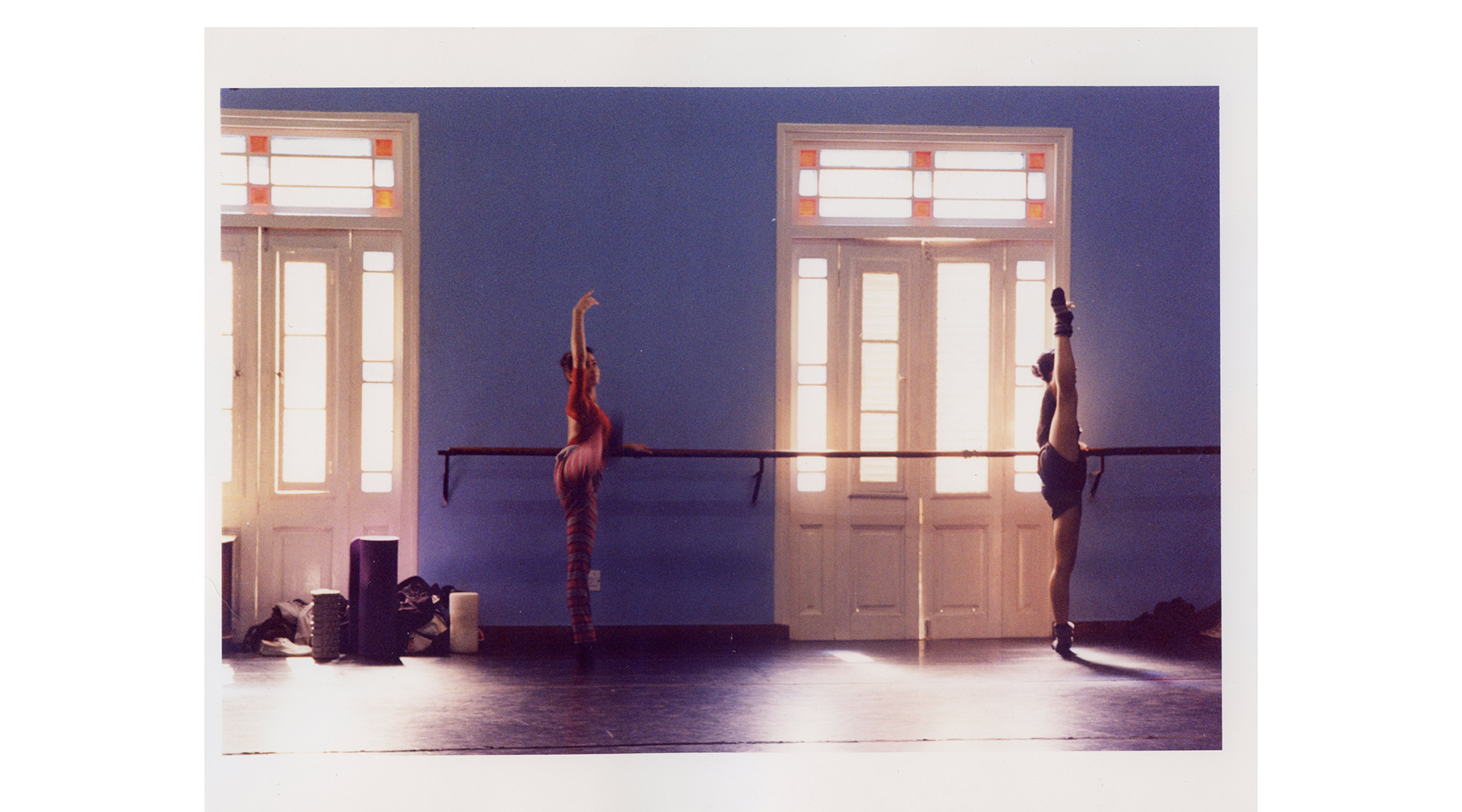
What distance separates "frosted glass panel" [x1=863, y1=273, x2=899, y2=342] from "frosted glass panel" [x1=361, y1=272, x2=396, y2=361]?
2.47 metres

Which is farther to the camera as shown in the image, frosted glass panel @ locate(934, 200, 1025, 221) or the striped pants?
frosted glass panel @ locate(934, 200, 1025, 221)

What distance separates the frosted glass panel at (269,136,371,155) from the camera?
4500 mm

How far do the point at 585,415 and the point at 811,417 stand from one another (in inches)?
47.6

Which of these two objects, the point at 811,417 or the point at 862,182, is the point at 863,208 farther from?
the point at 811,417

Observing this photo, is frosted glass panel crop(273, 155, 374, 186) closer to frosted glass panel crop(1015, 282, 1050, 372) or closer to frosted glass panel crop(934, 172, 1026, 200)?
frosted glass panel crop(934, 172, 1026, 200)

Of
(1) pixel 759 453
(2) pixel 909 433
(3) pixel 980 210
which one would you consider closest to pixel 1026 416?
(2) pixel 909 433

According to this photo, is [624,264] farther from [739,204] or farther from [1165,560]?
[1165,560]

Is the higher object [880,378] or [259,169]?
[259,169]

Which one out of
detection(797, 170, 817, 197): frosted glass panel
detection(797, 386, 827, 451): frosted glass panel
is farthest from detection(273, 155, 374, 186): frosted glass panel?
detection(797, 386, 827, 451): frosted glass panel

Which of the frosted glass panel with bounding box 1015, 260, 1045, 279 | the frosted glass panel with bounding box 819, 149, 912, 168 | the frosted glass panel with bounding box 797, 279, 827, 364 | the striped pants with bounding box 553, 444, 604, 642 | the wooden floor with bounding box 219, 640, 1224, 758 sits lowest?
the wooden floor with bounding box 219, 640, 1224, 758

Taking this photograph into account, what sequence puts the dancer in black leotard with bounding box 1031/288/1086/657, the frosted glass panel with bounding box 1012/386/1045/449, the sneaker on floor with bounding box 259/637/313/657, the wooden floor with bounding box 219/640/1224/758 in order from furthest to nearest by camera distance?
the frosted glass panel with bounding box 1012/386/1045/449
the dancer in black leotard with bounding box 1031/288/1086/657
the sneaker on floor with bounding box 259/637/313/657
the wooden floor with bounding box 219/640/1224/758

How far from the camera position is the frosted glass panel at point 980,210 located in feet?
15.3

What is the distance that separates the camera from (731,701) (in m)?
3.67

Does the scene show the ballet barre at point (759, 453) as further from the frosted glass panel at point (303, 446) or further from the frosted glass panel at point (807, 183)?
the frosted glass panel at point (807, 183)
